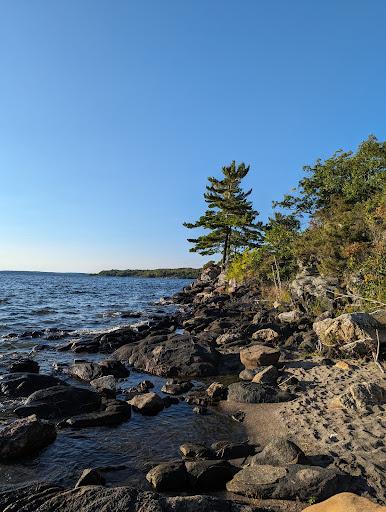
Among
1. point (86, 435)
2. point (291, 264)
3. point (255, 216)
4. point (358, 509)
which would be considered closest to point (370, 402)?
point (358, 509)

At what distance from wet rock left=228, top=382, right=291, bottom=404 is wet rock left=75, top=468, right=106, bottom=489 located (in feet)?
15.9

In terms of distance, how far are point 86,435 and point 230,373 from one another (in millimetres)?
6003

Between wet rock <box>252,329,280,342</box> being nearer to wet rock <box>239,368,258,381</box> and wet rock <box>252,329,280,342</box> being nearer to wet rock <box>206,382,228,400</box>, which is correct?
wet rock <box>239,368,258,381</box>

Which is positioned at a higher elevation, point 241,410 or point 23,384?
point 23,384

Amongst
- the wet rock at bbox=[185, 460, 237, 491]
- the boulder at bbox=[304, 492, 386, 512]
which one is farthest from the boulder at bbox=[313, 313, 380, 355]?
the boulder at bbox=[304, 492, 386, 512]

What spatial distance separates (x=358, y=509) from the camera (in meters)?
4.70

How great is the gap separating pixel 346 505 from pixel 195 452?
3144 mm

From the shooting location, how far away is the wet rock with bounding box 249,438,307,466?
6590 millimetres

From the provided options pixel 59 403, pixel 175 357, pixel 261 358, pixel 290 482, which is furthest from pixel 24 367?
pixel 290 482

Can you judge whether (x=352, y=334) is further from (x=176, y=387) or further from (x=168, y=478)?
(x=168, y=478)

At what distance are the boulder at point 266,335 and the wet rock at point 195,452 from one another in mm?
9896

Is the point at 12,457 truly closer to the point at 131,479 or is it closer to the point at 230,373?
the point at 131,479

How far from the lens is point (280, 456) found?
6676 mm

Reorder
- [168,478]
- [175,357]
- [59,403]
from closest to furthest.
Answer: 1. [168,478]
2. [59,403]
3. [175,357]
